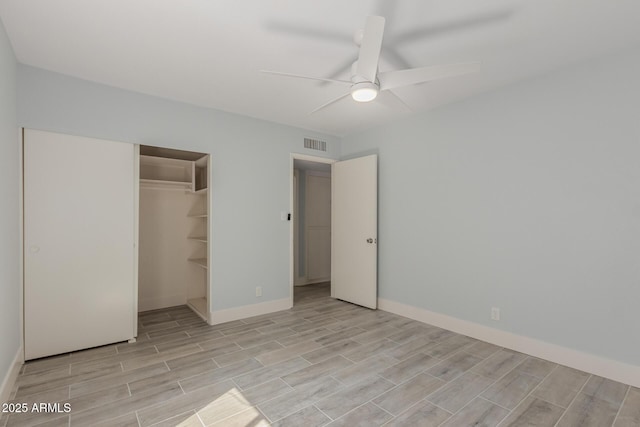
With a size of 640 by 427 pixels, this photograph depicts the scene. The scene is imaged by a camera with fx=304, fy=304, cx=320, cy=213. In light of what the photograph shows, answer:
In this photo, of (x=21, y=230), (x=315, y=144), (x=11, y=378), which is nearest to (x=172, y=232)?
(x=21, y=230)

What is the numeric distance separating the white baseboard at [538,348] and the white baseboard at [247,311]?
1658mm

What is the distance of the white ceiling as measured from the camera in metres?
1.95

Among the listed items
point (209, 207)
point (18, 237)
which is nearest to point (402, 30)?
point (209, 207)

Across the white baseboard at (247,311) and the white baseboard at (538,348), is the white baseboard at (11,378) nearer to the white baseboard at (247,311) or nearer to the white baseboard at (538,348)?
the white baseboard at (247,311)

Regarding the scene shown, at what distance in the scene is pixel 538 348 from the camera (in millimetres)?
2801

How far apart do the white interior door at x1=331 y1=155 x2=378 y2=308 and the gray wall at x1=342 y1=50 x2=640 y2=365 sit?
445 mm

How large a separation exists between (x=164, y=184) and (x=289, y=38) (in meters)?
2.90

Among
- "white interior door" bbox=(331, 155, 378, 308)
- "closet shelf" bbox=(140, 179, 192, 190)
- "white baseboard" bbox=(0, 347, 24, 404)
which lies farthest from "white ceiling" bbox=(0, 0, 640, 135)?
"white baseboard" bbox=(0, 347, 24, 404)

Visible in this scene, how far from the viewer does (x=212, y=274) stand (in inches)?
144

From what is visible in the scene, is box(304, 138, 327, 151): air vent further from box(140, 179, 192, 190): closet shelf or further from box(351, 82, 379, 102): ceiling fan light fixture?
box(351, 82, 379, 102): ceiling fan light fixture

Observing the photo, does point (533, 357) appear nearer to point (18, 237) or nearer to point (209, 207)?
point (209, 207)

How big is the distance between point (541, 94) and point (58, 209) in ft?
14.9

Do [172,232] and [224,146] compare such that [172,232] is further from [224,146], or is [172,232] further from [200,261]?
[224,146]

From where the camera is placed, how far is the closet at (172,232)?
4.16m
